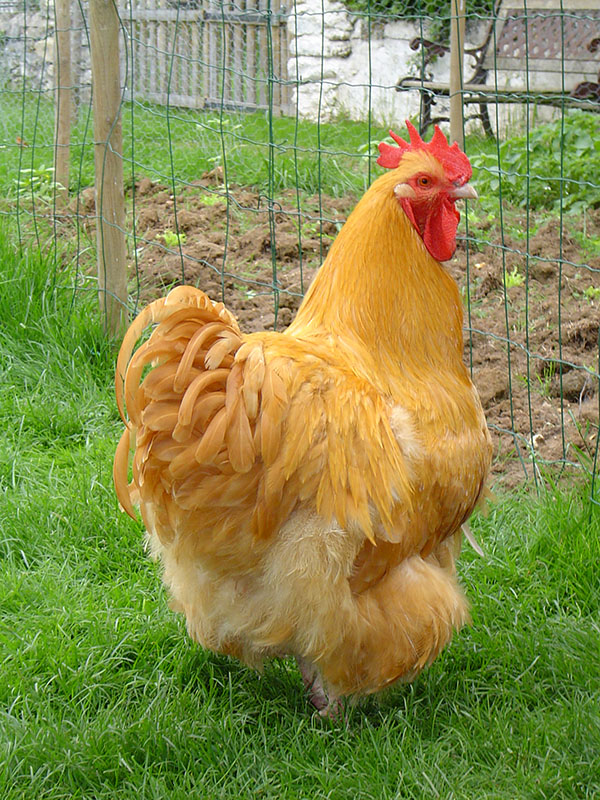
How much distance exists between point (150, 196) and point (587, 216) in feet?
12.0

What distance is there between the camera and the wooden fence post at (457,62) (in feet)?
14.9

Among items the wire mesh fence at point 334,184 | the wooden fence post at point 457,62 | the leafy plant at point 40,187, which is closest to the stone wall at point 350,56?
the wire mesh fence at point 334,184

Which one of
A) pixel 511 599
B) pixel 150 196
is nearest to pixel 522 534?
pixel 511 599

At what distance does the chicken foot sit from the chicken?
1cm

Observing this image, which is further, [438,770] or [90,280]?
[90,280]

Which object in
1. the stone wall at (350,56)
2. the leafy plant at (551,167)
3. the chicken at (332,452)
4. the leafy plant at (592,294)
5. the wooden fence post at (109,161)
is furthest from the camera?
the stone wall at (350,56)

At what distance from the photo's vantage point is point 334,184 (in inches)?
297

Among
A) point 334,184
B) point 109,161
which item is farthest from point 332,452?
point 334,184

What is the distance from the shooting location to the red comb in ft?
9.64

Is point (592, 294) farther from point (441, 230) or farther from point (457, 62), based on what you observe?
point (441, 230)

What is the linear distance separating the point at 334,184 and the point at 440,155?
4693 millimetres

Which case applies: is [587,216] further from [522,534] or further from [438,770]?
[438,770]

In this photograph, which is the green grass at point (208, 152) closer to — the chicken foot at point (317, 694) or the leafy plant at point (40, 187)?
the leafy plant at point (40, 187)

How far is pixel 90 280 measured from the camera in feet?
18.7
